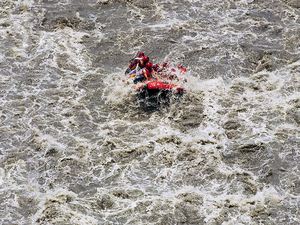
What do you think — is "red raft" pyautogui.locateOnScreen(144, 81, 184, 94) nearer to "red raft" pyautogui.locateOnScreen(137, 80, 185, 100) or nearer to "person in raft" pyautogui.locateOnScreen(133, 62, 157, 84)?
"red raft" pyautogui.locateOnScreen(137, 80, 185, 100)

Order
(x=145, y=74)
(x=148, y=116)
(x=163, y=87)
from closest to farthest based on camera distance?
(x=148, y=116) < (x=163, y=87) < (x=145, y=74)

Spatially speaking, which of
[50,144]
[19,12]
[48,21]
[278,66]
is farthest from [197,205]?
[19,12]

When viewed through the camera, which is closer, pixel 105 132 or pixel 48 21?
pixel 105 132

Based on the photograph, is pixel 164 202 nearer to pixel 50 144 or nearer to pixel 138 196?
pixel 138 196

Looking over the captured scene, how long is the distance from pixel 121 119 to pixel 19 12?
23.4 ft

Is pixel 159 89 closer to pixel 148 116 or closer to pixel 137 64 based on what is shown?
pixel 148 116

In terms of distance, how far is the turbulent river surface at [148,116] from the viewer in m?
10.7

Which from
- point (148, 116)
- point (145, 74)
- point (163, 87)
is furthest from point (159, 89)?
point (148, 116)

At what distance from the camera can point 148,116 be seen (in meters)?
13.0

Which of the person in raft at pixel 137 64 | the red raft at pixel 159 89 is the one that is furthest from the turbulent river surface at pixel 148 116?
the person in raft at pixel 137 64

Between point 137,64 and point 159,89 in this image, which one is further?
point 137,64

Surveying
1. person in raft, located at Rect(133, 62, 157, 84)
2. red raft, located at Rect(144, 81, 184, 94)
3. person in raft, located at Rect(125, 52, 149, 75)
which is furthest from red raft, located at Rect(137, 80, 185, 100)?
person in raft, located at Rect(125, 52, 149, 75)

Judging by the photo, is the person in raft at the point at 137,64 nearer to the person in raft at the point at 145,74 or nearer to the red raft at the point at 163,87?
the person in raft at the point at 145,74

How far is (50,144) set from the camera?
12203 millimetres
